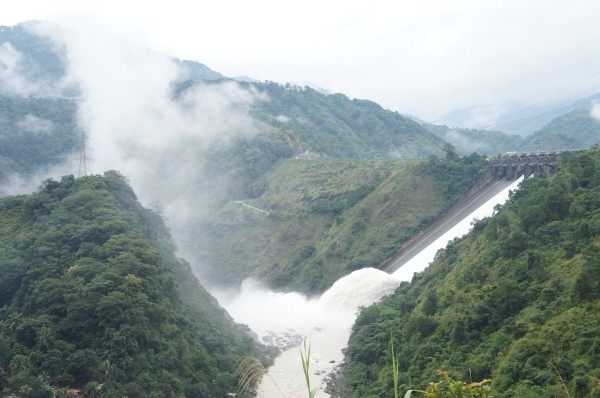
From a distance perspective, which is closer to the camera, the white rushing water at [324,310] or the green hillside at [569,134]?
the white rushing water at [324,310]

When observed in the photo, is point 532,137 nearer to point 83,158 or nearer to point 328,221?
point 328,221

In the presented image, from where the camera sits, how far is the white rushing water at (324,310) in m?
57.4

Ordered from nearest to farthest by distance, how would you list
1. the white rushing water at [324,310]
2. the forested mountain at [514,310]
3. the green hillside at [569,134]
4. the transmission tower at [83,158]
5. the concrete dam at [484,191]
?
the forested mountain at [514,310]
the white rushing water at [324,310]
the concrete dam at [484,191]
the transmission tower at [83,158]
the green hillside at [569,134]

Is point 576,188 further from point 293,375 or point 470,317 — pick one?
point 293,375

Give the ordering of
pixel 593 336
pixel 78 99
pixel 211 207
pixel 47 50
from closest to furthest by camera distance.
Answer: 1. pixel 593 336
2. pixel 211 207
3. pixel 78 99
4. pixel 47 50

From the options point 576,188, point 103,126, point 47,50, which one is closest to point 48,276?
point 576,188

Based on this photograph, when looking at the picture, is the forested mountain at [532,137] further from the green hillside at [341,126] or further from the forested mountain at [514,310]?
the forested mountain at [514,310]

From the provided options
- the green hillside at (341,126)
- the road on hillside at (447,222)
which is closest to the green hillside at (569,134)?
the green hillside at (341,126)

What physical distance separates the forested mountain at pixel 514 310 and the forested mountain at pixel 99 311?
491 inches

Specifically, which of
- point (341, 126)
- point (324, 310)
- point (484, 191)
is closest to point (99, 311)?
point (324, 310)

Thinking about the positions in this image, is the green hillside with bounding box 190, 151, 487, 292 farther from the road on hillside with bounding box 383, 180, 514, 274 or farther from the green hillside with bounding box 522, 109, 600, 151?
the green hillside with bounding box 522, 109, 600, 151

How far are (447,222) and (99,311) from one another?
46.6 m

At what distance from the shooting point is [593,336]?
30219mm

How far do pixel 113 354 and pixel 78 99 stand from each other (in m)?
131
